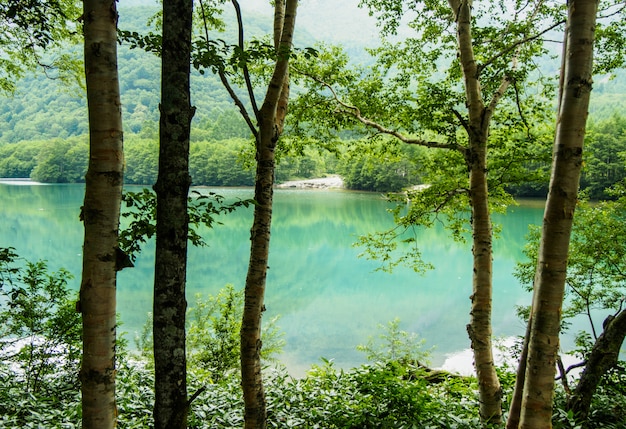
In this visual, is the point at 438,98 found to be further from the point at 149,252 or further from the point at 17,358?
the point at 149,252

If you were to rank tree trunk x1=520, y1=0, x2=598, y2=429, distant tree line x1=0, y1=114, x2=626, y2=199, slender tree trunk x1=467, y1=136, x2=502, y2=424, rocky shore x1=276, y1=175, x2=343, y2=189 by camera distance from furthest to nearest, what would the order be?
rocky shore x1=276, y1=175, x2=343, y2=189
distant tree line x1=0, y1=114, x2=626, y2=199
slender tree trunk x1=467, y1=136, x2=502, y2=424
tree trunk x1=520, y1=0, x2=598, y2=429

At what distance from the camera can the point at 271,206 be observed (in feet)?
13.0

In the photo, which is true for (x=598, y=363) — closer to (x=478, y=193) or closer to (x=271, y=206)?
(x=478, y=193)

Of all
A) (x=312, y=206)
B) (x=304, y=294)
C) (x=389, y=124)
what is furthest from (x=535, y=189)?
(x=389, y=124)

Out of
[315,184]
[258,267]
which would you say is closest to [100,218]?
[258,267]

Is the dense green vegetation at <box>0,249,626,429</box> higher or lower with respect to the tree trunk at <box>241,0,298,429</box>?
lower

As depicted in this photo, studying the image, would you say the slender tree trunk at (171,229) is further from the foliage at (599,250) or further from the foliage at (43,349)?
the foliage at (599,250)

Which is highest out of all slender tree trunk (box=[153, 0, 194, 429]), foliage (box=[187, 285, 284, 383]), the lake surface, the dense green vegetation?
slender tree trunk (box=[153, 0, 194, 429])

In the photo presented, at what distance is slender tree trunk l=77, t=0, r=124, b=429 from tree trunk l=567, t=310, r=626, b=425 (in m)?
3.36

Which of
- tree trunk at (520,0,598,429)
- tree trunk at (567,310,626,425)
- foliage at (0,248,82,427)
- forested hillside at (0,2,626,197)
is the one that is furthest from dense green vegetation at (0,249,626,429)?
forested hillside at (0,2,626,197)

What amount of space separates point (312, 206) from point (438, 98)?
3563 centimetres

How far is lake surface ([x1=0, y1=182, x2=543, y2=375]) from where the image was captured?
1312 cm

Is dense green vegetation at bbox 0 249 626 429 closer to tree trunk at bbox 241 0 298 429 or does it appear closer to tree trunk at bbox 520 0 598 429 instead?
tree trunk at bbox 241 0 298 429

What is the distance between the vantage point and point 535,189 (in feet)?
132
